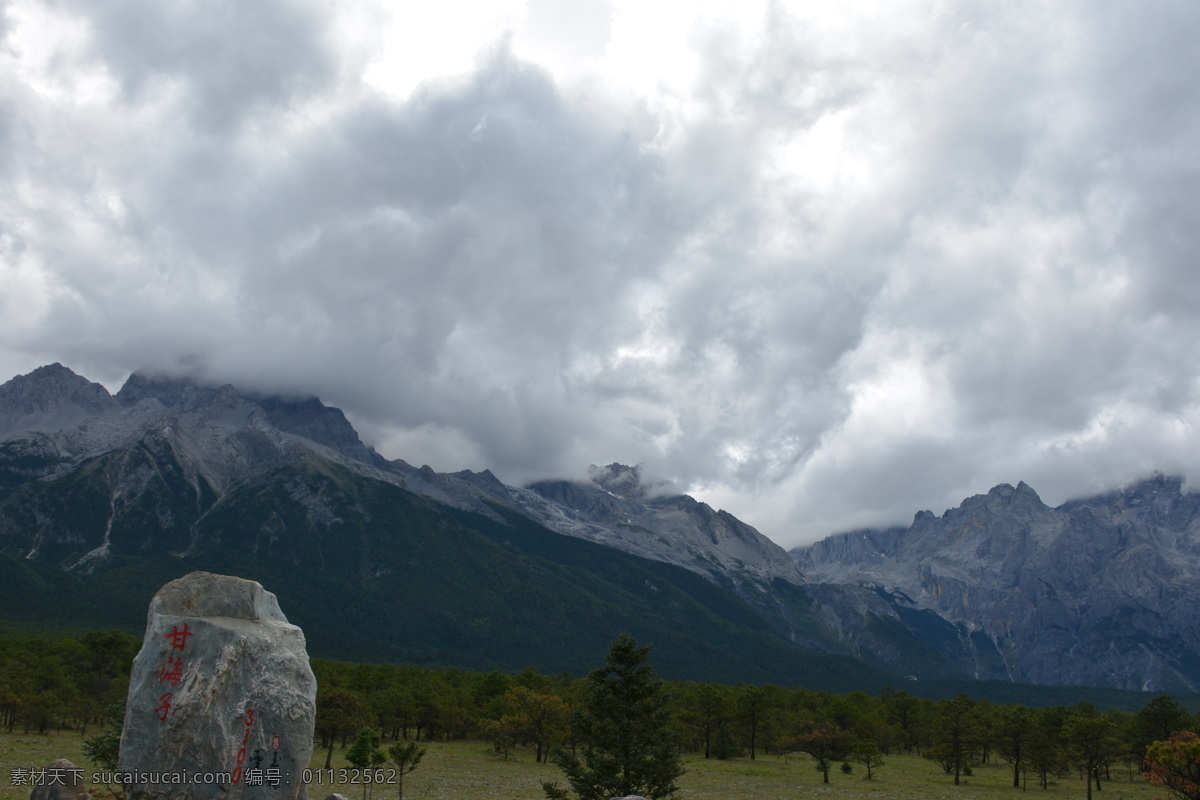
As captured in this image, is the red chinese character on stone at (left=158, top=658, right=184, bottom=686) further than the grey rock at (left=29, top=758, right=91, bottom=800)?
No

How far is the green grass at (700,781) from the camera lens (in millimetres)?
53500

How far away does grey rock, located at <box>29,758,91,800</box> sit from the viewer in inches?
1231

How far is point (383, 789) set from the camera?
52969mm

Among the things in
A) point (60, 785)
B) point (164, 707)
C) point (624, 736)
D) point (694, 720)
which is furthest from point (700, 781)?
point (60, 785)

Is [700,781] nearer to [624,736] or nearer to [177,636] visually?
[624,736]

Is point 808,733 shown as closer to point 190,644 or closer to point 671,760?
point 671,760

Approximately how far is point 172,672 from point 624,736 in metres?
23.8

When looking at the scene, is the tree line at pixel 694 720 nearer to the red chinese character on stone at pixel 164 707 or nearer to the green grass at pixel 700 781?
the green grass at pixel 700 781

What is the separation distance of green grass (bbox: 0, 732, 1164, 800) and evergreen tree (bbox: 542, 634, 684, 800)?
12.6m

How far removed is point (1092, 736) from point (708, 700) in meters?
45.4

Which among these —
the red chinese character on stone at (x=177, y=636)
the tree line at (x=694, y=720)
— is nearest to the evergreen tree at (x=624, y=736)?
the red chinese character on stone at (x=177, y=636)

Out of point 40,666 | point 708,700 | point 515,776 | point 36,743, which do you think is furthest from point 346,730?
point 40,666

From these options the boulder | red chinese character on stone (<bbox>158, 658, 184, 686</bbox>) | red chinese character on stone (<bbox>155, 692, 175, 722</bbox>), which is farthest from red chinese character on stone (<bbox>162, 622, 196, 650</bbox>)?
red chinese character on stone (<bbox>155, 692, 175, 722</bbox>)

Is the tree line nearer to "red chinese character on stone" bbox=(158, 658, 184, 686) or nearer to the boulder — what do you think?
the boulder
